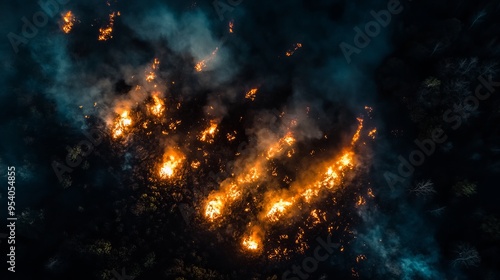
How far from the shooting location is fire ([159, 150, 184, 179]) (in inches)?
758

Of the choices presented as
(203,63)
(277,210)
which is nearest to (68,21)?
(203,63)

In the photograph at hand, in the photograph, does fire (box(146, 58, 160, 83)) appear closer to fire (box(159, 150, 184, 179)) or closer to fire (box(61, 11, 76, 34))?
fire (box(159, 150, 184, 179))

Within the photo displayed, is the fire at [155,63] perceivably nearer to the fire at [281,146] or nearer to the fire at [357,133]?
the fire at [281,146]

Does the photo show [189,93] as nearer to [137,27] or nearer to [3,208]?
[137,27]

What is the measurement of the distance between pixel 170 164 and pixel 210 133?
338 cm

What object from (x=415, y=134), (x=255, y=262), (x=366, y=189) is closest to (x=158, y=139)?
(x=255, y=262)

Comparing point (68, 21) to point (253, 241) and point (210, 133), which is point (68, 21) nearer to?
point (210, 133)

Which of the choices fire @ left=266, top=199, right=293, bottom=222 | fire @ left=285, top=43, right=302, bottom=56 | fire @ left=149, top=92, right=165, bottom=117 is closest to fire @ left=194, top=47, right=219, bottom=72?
fire @ left=149, top=92, right=165, bottom=117

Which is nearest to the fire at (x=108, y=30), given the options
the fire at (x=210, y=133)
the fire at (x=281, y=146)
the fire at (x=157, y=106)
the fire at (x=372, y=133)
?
the fire at (x=157, y=106)

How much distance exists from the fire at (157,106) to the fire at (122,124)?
1.60m

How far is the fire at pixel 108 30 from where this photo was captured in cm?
2020

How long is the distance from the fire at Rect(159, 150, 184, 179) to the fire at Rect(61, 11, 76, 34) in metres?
10.9

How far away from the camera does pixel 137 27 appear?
20.5 m

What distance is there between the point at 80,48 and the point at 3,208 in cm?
1101
